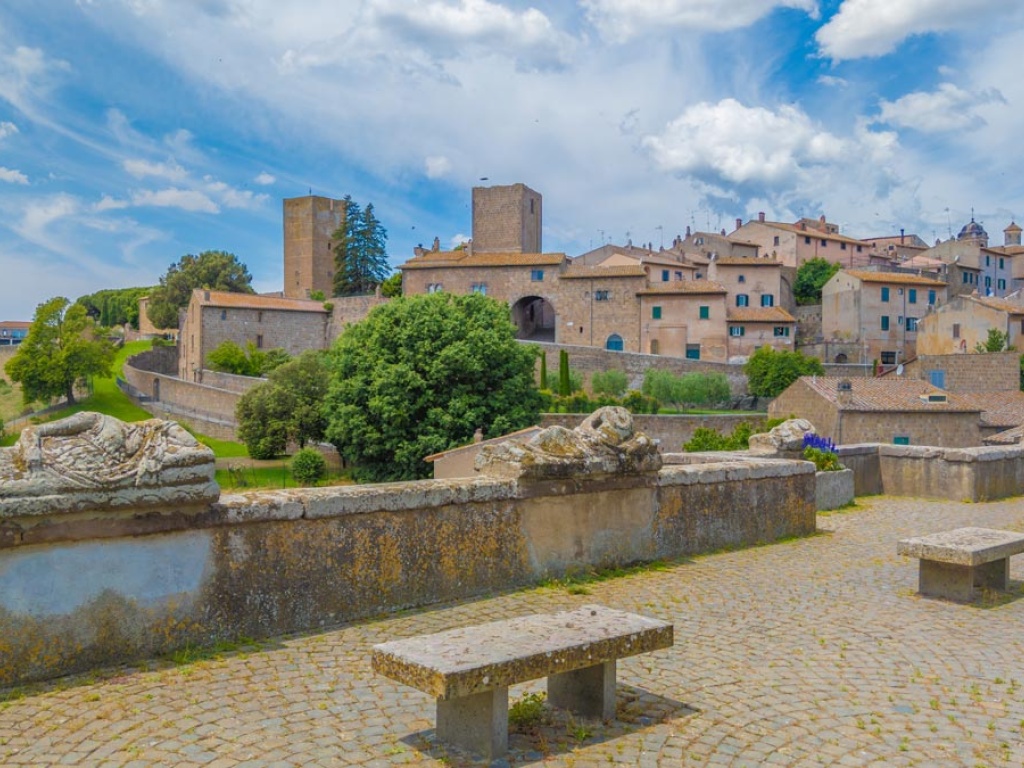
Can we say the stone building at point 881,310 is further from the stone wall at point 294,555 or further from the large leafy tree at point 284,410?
the stone wall at point 294,555

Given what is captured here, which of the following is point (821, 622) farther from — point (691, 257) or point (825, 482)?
point (691, 257)

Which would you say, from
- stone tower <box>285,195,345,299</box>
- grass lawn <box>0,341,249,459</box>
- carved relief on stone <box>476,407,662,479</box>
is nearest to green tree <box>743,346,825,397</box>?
grass lawn <box>0,341,249,459</box>

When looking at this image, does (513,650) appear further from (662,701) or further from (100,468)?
(100,468)

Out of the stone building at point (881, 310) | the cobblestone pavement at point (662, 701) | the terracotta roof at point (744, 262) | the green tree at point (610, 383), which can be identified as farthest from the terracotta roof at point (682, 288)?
the cobblestone pavement at point (662, 701)

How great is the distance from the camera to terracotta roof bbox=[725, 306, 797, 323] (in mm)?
67312

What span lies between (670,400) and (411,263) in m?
26.7

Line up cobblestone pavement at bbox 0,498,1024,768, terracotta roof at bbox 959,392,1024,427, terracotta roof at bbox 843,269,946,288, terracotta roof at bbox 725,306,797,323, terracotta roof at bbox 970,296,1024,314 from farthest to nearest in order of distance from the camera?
terracotta roof at bbox 843,269,946,288
terracotta roof at bbox 725,306,797,323
terracotta roof at bbox 970,296,1024,314
terracotta roof at bbox 959,392,1024,427
cobblestone pavement at bbox 0,498,1024,768

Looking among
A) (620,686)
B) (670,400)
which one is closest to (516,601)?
(620,686)

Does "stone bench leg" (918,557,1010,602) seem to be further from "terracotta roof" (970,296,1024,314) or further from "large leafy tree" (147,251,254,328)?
"large leafy tree" (147,251,254,328)

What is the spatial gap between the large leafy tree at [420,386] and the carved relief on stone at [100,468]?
3315cm

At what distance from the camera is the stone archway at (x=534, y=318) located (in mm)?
74312

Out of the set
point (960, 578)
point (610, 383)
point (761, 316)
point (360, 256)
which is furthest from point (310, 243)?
point (960, 578)

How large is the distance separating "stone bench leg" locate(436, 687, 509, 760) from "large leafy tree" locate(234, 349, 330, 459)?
45.1 meters

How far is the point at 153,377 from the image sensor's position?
68062mm
